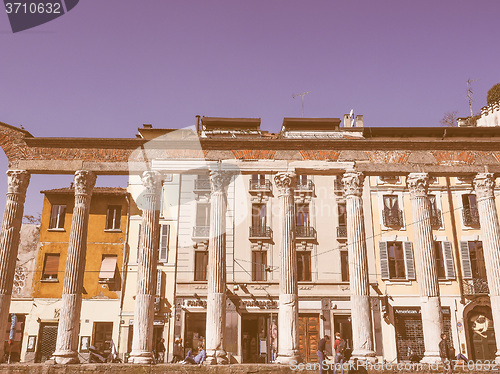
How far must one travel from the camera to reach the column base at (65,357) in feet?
56.1

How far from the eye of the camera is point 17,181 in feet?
64.1

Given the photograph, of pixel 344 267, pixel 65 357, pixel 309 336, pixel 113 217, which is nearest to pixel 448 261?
pixel 344 267

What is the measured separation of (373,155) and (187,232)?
13897mm

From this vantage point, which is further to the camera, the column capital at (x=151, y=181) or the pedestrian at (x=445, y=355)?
the column capital at (x=151, y=181)

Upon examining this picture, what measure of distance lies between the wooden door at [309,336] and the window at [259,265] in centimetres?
341

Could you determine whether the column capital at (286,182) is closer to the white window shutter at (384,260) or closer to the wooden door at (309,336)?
the wooden door at (309,336)

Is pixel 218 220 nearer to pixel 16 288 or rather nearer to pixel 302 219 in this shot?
pixel 302 219

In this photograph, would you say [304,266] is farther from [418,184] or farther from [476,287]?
[418,184]

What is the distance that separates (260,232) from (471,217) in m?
13.1

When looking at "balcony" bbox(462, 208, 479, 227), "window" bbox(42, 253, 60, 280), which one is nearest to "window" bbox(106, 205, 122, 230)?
"window" bbox(42, 253, 60, 280)

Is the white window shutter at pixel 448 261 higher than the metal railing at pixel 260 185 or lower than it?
lower

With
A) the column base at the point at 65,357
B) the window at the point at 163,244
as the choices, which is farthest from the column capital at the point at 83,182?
the window at the point at 163,244

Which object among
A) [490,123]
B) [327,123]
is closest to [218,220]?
[327,123]

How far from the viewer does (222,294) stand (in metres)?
18.3
